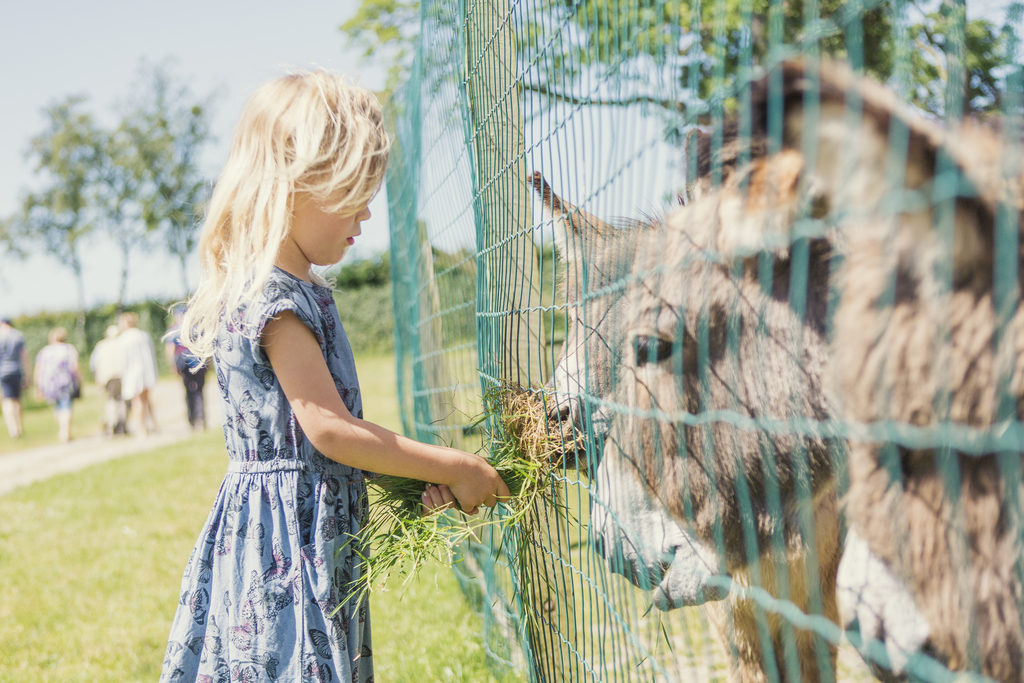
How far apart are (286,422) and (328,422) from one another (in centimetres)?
22

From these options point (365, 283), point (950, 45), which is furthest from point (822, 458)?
point (365, 283)

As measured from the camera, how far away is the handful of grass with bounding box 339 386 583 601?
188 cm

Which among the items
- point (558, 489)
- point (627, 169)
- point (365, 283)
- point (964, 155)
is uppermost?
point (365, 283)

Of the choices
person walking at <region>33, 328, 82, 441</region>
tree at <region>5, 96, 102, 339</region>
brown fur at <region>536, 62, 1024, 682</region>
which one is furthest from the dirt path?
tree at <region>5, 96, 102, 339</region>

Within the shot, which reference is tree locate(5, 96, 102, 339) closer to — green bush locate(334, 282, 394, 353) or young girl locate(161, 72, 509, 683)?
green bush locate(334, 282, 394, 353)

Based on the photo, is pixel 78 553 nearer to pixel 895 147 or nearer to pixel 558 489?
pixel 558 489

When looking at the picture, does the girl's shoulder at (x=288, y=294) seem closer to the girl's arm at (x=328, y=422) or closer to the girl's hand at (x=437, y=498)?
the girl's arm at (x=328, y=422)

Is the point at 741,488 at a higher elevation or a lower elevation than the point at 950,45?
lower

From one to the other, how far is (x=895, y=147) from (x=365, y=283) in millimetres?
30078

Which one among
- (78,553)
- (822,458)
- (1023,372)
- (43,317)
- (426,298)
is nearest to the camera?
(1023,372)

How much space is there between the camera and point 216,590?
193 centimetres

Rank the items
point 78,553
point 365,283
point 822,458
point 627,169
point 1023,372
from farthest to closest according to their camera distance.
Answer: point 365,283 < point 78,553 < point 822,458 < point 627,169 < point 1023,372

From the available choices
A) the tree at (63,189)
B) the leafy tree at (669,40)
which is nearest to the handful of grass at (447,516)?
the leafy tree at (669,40)

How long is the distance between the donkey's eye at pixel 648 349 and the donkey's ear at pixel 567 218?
0.33 m
